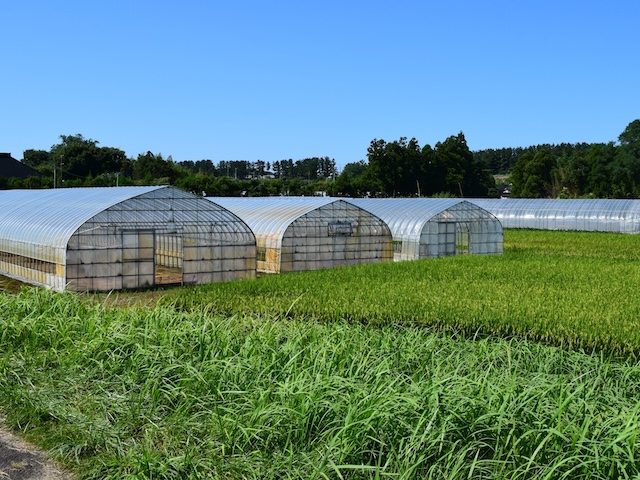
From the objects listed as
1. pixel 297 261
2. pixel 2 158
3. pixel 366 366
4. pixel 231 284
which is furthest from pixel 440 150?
pixel 366 366

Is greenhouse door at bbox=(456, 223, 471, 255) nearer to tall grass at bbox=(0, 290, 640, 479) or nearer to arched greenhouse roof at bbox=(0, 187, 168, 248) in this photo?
arched greenhouse roof at bbox=(0, 187, 168, 248)

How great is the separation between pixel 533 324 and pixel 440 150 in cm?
7446

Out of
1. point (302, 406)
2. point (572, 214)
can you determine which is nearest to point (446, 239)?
point (572, 214)

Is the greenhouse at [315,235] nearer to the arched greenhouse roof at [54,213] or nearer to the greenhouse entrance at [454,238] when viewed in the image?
the greenhouse entrance at [454,238]

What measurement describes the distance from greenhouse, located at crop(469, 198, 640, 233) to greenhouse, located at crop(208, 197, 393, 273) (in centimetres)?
2455

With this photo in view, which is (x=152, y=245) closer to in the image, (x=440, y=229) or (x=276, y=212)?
(x=276, y=212)

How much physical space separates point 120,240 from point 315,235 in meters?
7.98

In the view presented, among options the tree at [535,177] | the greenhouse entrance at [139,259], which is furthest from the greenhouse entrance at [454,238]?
the tree at [535,177]

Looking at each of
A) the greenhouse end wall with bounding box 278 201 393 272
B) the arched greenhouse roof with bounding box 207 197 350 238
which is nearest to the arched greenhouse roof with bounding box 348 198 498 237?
the greenhouse end wall with bounding box 278 201 393 272

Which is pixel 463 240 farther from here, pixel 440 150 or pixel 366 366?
pixel 440 150

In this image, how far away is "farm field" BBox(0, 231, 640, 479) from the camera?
5805mm

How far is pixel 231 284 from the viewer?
711 inches

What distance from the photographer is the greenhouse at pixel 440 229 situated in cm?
2873

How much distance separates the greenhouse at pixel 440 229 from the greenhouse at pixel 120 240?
8.76m
